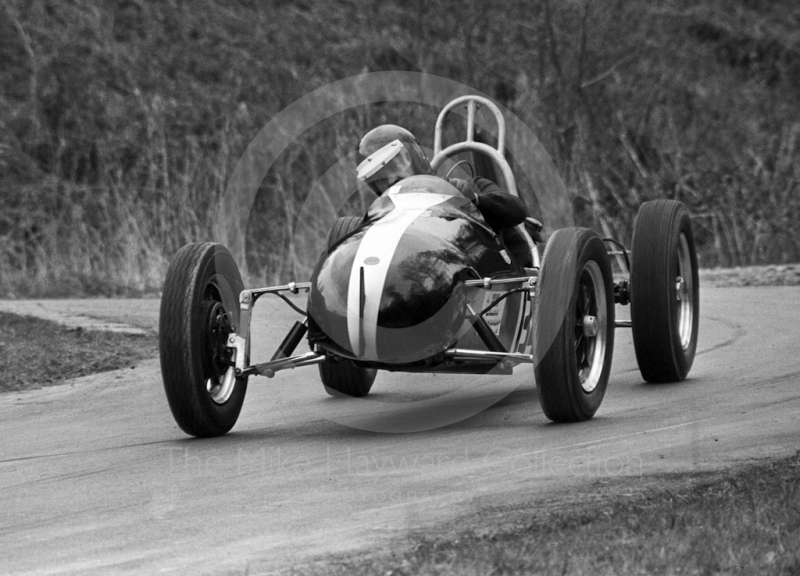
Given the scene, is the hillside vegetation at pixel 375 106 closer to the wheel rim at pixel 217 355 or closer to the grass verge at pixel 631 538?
the wheel rim at pixel 217 355

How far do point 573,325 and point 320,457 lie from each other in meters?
1.40

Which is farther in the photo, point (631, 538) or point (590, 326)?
point (590, 326)

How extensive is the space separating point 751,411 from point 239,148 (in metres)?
16.0

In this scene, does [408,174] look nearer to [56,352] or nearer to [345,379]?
[345,379]

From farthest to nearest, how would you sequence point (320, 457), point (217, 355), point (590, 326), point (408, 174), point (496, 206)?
point (408, 174) → point (496, 206) → point (217, 355) → point (590, 326) → point (320, 457)

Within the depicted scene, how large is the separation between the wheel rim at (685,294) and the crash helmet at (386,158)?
74.9 inches

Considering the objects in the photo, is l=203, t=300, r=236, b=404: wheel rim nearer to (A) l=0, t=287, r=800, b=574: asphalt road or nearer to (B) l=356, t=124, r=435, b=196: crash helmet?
(A) l=0, t=287, r=800, b=574: asphalt road

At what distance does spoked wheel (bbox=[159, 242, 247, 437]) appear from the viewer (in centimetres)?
630

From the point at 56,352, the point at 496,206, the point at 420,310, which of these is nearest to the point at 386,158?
the point at 496,206

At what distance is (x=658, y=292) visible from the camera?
7484 mm

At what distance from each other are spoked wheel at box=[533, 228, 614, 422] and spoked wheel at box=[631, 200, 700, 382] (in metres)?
0.75

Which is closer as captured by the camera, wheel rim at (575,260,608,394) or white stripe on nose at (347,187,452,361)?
white stripe on nose at (347,187,452,361)

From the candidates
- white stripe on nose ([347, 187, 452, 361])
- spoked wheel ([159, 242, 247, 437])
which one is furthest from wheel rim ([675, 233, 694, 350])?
spoked wheel ([159, 242, 247, 437])

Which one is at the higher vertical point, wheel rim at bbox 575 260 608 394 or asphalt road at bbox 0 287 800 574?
wheel rim at bbox 575 260 608 394
